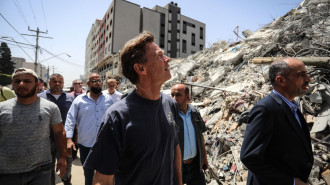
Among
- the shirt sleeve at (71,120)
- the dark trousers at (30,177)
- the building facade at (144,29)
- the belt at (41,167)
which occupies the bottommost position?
the dark trousers at (30,177)

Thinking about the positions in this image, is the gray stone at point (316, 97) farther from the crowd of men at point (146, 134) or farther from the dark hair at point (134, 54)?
the dark hair at point (134, 54)

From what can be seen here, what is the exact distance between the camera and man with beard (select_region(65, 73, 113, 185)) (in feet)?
11.0

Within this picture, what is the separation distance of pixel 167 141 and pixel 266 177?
0.94 m

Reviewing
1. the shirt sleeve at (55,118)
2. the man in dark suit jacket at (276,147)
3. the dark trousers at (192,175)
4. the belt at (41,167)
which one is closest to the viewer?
the man in dark suit jacket at (276,147)

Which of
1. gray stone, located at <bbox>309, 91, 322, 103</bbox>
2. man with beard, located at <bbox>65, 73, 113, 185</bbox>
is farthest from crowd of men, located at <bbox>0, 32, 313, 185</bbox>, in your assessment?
gray stone, located at <bbox>309, 91, 322, 103</bbox>

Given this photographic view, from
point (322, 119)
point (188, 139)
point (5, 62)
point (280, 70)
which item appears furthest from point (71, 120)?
point (5, 62)

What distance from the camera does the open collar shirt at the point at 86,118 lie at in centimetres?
336

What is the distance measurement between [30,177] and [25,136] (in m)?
Result: 0.50

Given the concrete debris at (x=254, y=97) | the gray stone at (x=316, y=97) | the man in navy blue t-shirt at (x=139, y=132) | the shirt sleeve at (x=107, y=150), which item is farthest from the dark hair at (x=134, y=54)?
the gray stone at (x=316, y=97)

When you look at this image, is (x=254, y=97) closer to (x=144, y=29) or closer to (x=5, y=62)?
(x=144, y=29)

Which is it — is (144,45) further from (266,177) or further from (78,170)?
(78,170)

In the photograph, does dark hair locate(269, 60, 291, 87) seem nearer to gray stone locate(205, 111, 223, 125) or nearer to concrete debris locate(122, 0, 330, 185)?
concrete debris locate(122, 0, 330, 185)

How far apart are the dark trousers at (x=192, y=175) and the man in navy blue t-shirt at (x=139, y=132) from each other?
1.22 m

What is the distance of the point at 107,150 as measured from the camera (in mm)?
1150
